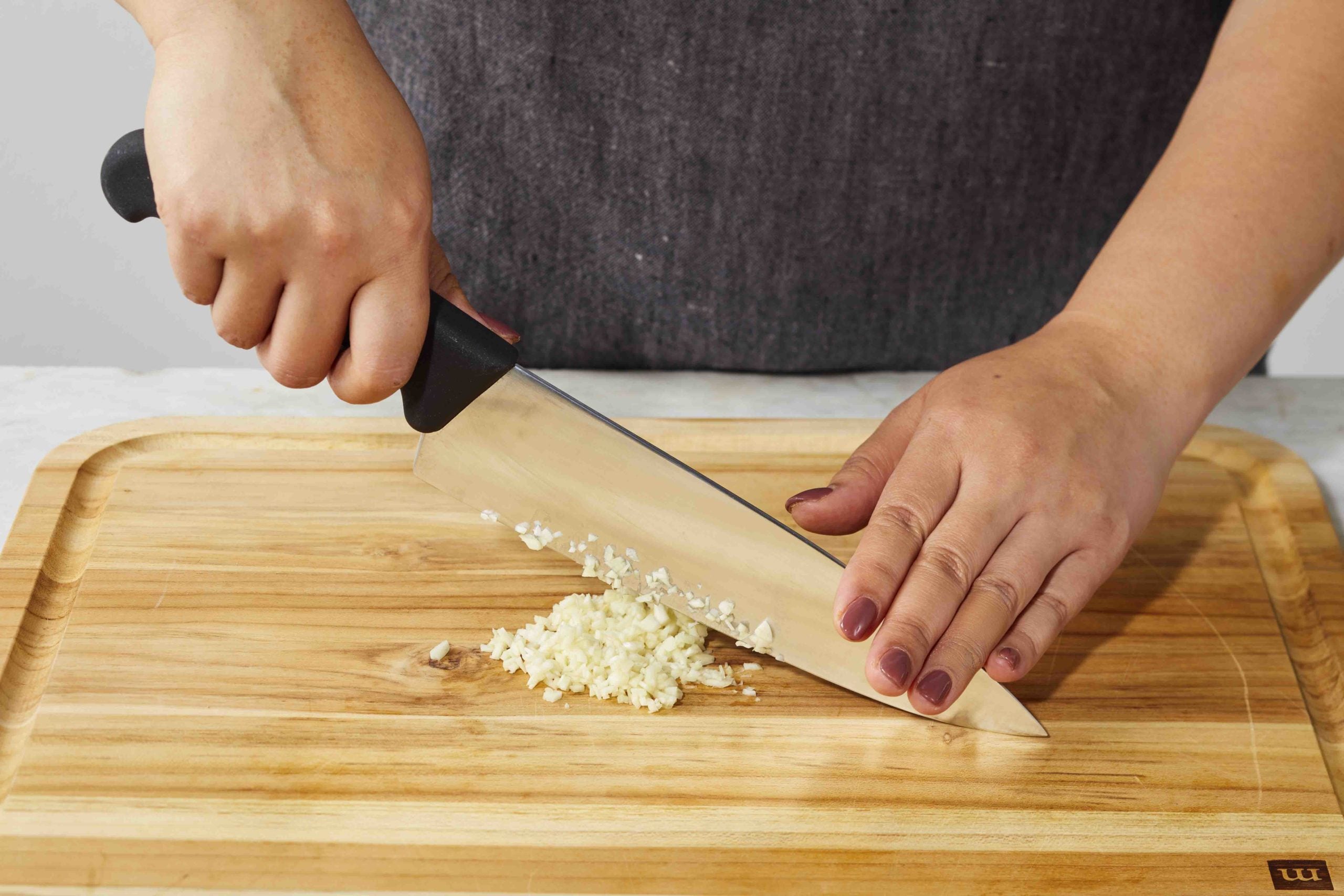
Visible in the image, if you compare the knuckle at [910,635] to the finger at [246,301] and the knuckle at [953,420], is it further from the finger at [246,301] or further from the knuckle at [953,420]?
the finger at [246,301]

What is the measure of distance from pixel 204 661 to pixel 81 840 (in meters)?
0.16

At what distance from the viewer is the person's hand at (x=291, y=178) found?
70 centimetres

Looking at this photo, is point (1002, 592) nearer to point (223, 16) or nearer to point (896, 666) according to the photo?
point (896, 666)

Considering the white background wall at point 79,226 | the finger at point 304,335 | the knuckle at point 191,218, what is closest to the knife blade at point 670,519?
the finger at point 304,335

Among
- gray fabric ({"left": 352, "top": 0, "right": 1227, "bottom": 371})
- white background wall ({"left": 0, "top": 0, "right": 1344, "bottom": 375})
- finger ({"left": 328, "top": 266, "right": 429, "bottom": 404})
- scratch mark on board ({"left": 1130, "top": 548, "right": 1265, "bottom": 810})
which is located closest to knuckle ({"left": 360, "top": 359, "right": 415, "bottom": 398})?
finger ({"left": 328, "top": 266, "right": 429, "bottom": 404})

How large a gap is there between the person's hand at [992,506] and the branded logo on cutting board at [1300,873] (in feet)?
0.70

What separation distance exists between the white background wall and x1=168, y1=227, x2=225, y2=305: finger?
5.25 ft

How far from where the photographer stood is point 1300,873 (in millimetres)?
789

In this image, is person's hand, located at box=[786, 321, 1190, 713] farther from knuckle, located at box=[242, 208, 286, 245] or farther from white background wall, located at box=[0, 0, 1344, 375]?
white background wall, located at box=[0, 0, 1344, 375]

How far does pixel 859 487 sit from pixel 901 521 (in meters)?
0.06

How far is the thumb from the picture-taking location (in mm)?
826

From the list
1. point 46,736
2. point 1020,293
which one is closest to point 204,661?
point 46,736

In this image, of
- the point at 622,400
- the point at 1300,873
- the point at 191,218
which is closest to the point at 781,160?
the point at 622,400

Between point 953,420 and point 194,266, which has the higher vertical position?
point 194,266
